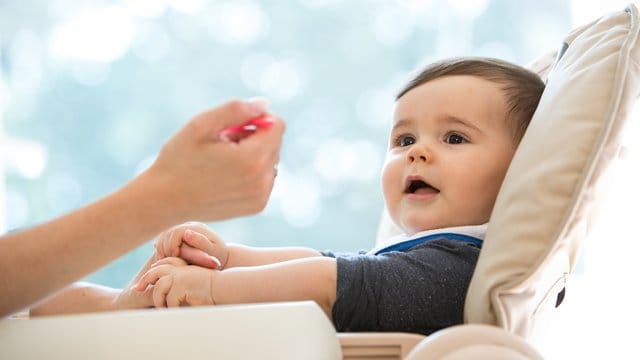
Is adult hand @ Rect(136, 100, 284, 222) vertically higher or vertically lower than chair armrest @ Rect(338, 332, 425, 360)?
higher

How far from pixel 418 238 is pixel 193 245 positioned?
0.32 m

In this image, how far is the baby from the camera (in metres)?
0.88

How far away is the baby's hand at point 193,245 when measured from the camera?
99 cm

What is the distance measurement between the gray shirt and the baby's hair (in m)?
0.29

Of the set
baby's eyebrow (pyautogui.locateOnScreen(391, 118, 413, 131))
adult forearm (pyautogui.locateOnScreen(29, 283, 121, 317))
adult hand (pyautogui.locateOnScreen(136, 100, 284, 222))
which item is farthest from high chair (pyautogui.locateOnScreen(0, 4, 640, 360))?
adult forearm (pyautogui.locateOnScreen(29, 283, 121, 317))

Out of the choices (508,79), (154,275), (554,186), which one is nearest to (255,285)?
(154,275)

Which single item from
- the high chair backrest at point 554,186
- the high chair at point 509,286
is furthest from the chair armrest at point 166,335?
the high chair backrest at point 554,186

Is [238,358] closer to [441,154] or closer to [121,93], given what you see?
[441,154]

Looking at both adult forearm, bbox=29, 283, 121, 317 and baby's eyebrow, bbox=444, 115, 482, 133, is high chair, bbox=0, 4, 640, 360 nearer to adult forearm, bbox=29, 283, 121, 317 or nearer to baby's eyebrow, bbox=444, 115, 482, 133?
baby's eyebrow, bbox=444, 115, 482, 133

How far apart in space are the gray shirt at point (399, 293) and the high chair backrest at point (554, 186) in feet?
0.27

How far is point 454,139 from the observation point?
3.54ft

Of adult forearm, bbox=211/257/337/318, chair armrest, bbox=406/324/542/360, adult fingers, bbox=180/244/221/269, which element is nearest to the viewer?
chair armrest, bbox=406/324/542/360

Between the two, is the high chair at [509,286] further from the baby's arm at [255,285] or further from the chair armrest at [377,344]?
the baby's arm at [255,285]

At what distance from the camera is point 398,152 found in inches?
44.7
